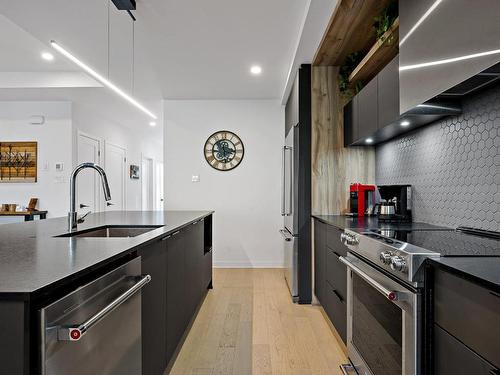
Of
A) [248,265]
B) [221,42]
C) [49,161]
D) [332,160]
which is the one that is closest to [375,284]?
[332,160]

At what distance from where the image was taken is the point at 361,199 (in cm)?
304

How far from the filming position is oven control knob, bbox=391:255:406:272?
1.22m

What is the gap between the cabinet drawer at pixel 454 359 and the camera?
86 centimetres

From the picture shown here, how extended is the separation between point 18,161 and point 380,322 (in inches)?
231

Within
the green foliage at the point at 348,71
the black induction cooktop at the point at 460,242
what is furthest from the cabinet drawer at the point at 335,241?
the green foliage at the point at 348,71

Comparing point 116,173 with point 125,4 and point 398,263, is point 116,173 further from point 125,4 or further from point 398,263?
point 398,263

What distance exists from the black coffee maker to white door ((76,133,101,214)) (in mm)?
4741

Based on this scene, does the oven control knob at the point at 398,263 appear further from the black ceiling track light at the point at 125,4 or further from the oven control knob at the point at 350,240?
the black ceiling track light at the point at 125,4

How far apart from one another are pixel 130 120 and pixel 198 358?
5.78m

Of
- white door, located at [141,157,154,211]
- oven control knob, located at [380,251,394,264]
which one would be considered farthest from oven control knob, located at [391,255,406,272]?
white door, located at [141,157,154,211]

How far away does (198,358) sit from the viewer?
226 centimetres

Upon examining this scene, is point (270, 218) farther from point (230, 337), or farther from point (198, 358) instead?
point (198, 358)

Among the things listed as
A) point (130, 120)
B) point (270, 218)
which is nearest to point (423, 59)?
point (270, 218)

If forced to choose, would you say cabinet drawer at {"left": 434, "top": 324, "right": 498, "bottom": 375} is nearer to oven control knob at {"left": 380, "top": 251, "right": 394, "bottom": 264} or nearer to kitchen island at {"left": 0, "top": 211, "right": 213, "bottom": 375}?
oven control knob at {"left": 380, "top": 251, "right": 394, "bottom": 264}
